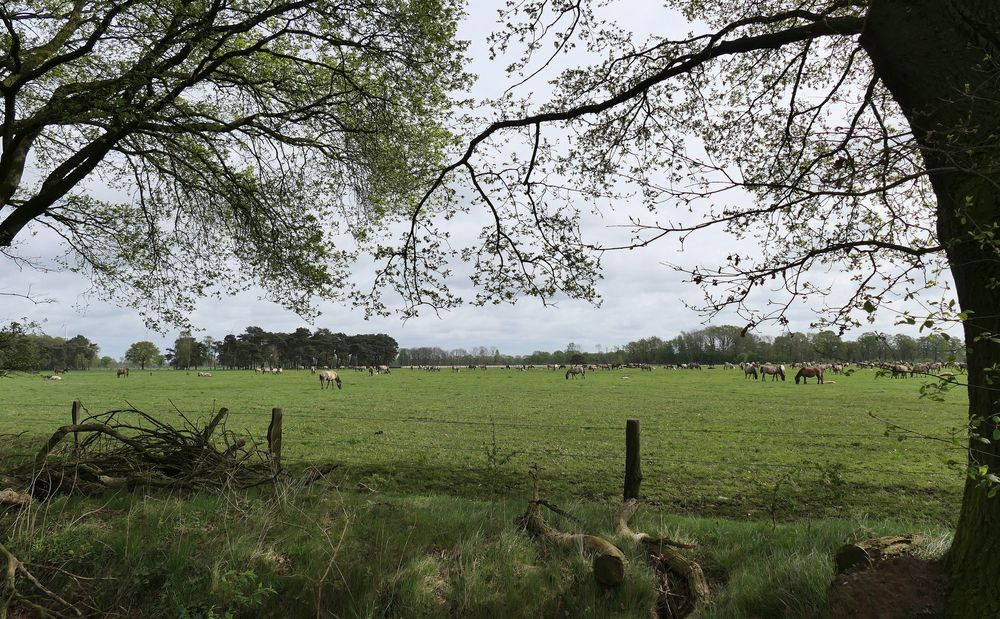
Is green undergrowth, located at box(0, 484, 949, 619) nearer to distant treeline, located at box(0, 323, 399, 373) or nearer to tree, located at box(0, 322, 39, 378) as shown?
tree, located at box(0, 322, 39, 378)

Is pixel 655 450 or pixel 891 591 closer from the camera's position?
pixel 891 591

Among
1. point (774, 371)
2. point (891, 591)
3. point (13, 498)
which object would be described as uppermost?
point (13, 498)

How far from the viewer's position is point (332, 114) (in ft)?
37.3

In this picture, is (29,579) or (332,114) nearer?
(29,579)

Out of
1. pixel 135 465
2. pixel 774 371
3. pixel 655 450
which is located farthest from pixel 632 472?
pixel 774 371

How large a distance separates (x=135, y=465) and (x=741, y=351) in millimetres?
12592

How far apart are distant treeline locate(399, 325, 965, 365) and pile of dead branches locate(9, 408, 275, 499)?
6.11 meters

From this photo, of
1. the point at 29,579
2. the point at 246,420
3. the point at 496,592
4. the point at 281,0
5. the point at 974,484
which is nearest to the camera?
the point at 974,484

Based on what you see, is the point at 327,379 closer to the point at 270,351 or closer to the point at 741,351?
the point at 741,351

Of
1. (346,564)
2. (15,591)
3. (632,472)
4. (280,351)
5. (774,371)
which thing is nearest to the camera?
(15,591)

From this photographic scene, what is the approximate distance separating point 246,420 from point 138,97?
1595 centimetres

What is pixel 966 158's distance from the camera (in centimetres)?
349

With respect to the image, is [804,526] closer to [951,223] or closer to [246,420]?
[951,223]

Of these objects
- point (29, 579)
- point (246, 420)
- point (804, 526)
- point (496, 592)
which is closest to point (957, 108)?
point (804, 526)
